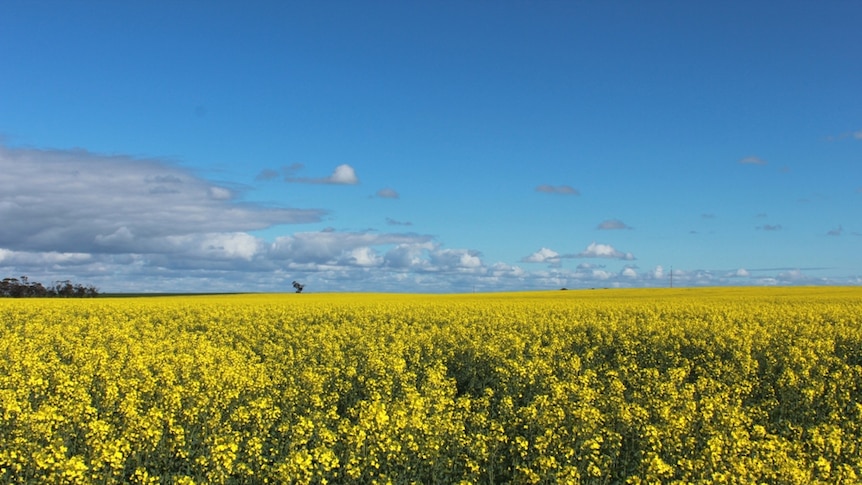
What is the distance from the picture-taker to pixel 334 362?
58.3 feet

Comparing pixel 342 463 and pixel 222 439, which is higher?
pixel 222 439

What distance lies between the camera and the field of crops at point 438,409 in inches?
336

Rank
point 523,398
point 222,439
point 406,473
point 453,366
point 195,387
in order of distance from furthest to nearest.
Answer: point 453,366, point 523,398, point 195,387, point 406,473, point 222,439

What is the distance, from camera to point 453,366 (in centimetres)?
1925

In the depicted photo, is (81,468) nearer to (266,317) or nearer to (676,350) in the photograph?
(676,350)

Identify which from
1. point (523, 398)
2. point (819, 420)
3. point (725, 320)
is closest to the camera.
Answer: point (819, 420)

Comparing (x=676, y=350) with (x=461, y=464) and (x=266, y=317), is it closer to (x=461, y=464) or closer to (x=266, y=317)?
(x=461, y=464)

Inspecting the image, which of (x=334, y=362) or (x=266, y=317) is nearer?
(x=334, y=362)

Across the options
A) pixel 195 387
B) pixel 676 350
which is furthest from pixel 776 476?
pixel 676 350

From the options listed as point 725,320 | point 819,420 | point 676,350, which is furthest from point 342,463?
point 725,320

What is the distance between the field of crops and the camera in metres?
8.53

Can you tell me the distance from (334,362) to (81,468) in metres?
10.2

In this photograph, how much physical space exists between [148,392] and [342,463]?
5.34 m

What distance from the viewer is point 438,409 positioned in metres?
11.0
